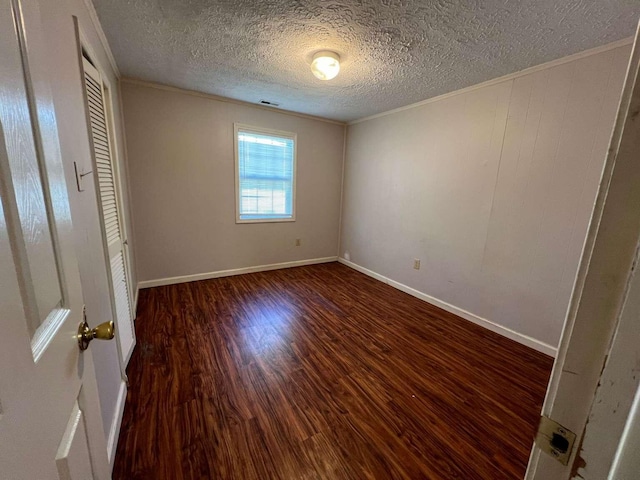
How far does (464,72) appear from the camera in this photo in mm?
2258

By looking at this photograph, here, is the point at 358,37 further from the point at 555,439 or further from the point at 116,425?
the point at 116,425

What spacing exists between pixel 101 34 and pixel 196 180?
161 centimetres

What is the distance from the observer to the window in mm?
3574

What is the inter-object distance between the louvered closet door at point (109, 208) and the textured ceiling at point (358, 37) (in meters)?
0.54

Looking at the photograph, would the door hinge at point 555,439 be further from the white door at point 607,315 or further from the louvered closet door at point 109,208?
the louvered closet door at point 109,208

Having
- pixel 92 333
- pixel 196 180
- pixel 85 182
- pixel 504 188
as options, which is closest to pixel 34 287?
pixel 92 333

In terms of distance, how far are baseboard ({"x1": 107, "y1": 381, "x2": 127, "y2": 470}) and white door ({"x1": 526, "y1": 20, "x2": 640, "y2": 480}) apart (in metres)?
1.71

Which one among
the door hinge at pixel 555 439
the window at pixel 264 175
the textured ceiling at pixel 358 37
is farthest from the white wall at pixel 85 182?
the window at pixel 264 175

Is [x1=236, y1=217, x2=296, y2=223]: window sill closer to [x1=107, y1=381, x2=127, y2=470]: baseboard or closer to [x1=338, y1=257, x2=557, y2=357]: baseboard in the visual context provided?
[x1=338, y1=257, x2=557, y2=357]: baseboard

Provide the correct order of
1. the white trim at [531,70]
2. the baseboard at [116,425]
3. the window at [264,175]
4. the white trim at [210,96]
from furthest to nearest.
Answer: the window at [264,175]
the white trim at [210,96]
the white trim at [531,70]
the baseboard at [116,425]

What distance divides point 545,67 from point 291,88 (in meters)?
2.27

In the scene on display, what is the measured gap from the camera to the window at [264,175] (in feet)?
11.7

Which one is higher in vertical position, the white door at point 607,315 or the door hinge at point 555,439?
the white door at point 607,315

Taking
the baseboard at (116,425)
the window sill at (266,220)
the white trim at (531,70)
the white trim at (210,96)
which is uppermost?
the white trim at (210,96)
